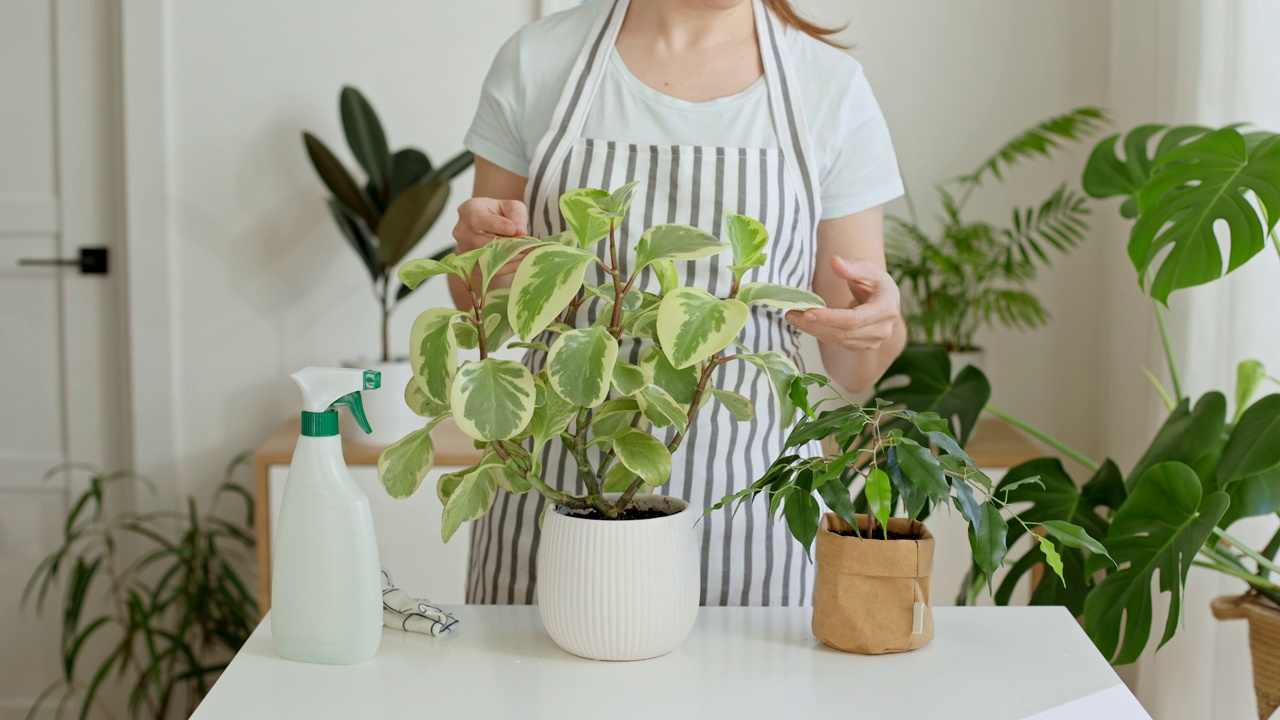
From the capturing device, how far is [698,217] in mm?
1186

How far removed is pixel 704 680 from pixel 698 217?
53 cm

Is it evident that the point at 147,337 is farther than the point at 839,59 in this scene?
Yes

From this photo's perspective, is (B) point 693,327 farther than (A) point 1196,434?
No

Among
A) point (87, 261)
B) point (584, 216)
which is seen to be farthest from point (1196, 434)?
point (87, 261)

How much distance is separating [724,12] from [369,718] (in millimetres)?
809

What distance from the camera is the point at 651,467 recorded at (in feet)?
2.71

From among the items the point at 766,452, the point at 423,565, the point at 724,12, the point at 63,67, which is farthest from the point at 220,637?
the point at 724,12

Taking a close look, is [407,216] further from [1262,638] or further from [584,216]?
[1262,638]

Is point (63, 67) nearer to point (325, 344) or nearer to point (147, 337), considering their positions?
point (147, 337)

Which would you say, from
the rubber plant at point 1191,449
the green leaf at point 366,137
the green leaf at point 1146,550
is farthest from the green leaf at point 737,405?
the green leaf at point 366,137

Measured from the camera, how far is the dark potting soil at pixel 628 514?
868 mm

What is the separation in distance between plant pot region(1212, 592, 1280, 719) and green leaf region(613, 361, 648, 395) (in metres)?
0.98

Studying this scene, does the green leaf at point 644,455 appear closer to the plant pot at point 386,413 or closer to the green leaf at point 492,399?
the green leaf at point 492,399

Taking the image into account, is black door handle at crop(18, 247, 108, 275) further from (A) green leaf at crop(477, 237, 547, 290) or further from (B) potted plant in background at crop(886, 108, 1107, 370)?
(A) green leaf at crop(477, 237, 547, 290)
